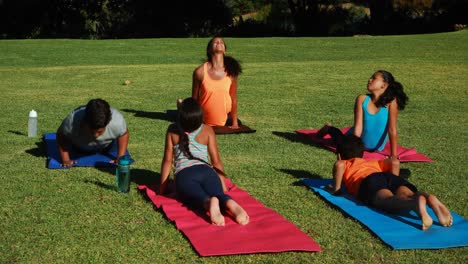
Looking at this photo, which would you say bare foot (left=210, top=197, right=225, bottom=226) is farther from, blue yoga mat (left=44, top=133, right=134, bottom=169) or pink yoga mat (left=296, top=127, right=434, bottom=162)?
pink yoga mat (left=296, top=127, right=434, bottom=162)

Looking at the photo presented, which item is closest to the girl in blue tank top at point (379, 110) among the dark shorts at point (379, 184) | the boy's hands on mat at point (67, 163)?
the dark shorts at point (379, 184)

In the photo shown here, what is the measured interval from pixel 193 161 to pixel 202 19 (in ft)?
106

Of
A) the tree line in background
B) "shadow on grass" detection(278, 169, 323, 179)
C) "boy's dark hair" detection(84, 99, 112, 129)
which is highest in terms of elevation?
the tree line in background

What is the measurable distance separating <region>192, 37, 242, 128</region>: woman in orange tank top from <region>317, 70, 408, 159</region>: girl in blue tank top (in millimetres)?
2338

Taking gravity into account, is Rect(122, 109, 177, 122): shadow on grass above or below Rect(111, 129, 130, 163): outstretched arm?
below

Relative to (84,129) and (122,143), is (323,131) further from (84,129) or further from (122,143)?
Result: (84,129)

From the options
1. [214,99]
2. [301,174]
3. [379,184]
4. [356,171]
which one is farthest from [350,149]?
[214,99]

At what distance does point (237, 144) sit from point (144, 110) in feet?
11.6

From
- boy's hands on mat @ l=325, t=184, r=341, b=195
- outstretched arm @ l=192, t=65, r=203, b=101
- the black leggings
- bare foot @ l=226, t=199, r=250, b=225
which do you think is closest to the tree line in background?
outstretched arm @ l=192, t=65, r=203, b=101

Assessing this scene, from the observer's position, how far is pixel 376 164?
6484 millimetres

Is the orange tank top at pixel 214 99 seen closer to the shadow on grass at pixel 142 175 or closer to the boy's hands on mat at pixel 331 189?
the shadow on grass at pixel 142 175

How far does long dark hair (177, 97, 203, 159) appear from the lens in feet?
19.9

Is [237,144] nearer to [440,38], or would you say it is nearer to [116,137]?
[116,137]

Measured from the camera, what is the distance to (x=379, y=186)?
600cm
